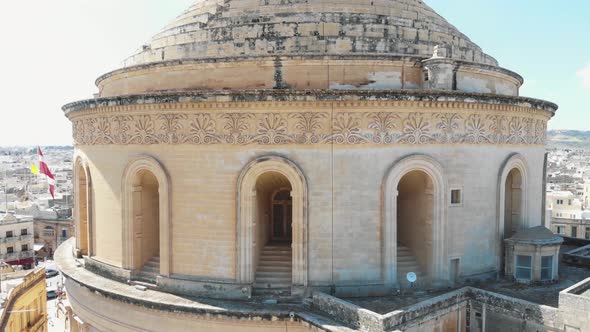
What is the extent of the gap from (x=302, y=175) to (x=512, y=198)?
7.67 m

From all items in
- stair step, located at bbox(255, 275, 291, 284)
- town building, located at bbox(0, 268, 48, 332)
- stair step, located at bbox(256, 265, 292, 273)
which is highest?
stair step, located at bbox(256, 265, 292, 273)

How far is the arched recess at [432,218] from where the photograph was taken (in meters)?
12.7

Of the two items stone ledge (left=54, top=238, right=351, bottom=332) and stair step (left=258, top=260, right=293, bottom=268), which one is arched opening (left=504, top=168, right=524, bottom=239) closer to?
stair step (left=258, top=260, right=293, bottom=268)

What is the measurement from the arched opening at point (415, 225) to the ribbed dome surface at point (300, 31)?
391 centimetres

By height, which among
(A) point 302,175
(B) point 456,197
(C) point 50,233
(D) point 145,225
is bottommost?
(C) point 50,233

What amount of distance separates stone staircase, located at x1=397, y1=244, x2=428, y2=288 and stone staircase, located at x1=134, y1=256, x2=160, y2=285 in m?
6.83

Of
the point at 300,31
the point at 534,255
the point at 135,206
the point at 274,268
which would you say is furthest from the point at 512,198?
the point at 135,206

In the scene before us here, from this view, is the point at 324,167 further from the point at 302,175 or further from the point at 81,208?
the point at 81,208

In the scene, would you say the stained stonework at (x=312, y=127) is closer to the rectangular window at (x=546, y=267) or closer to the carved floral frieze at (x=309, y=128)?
the carved floral frieze at (x=309, y=128)

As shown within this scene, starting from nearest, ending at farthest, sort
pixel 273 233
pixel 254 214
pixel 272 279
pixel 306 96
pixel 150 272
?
pixel 306 96, pixel 254 214, pixel 272 279, pixel 150 272, pixel 273 233

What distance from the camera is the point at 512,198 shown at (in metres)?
15.9

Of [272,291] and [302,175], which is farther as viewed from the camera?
[272,291]

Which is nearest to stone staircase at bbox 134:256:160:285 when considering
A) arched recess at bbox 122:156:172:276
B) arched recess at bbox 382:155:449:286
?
arched recess at bbox 122:156:172:276

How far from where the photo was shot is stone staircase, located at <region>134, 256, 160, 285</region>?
551 inches
